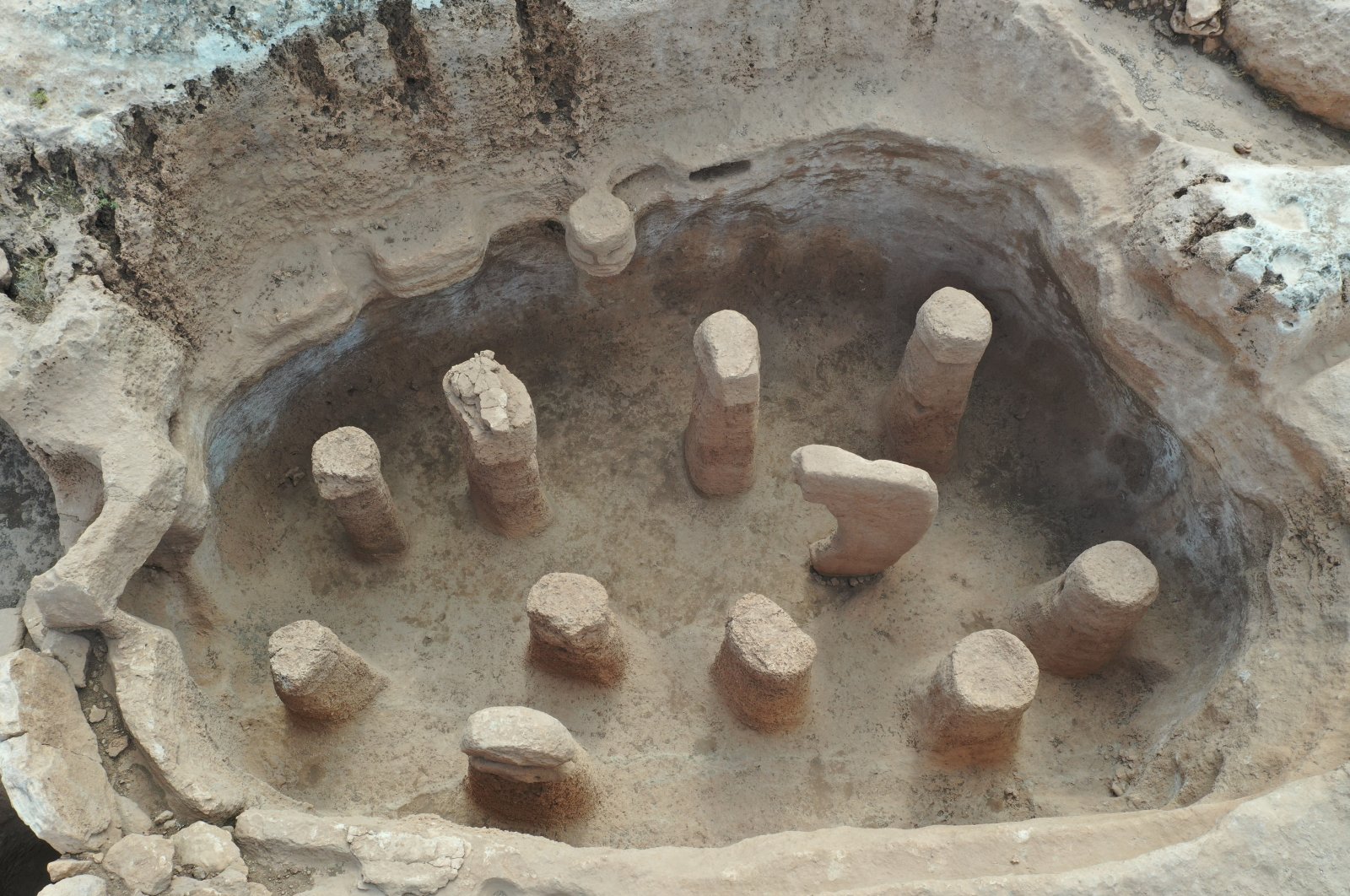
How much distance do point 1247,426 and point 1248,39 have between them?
1671 mm

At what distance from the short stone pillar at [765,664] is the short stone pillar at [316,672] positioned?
155cm

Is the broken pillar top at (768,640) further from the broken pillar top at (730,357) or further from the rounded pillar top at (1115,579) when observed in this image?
the rounded pillar top at (1115,579)

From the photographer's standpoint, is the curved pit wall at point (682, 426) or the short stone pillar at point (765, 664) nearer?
the curved pit wall at point (682, 426)

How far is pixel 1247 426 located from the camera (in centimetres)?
351

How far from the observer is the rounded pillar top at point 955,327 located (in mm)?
4094

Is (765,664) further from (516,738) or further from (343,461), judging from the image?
(343,461)

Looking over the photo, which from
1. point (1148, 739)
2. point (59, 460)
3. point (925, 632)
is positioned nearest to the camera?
point (59, 460)

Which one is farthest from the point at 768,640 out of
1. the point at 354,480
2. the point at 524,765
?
the point at 354,480

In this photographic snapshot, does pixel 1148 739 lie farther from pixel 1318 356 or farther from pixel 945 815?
pixel 1318 356

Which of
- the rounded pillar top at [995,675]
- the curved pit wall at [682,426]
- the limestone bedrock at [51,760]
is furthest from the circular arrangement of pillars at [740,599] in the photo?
the limestone bedrock at [51,760]

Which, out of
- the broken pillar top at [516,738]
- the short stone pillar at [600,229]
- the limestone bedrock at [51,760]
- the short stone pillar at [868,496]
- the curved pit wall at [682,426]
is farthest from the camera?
the short stone pillar at [600,229]

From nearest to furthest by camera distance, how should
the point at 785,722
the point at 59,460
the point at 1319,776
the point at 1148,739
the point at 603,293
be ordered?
the point at 1319,776 < the point at 59,460 < the point at 1148,739 < the point at 785,722 < the point at 603,293

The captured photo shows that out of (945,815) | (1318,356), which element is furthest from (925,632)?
(1318,356)

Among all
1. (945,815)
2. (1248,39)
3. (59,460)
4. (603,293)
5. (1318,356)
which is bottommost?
(945,815)
